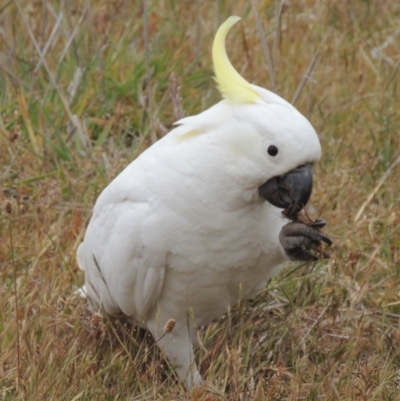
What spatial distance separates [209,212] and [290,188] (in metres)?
0.22

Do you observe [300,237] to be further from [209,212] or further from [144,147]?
[144,147]

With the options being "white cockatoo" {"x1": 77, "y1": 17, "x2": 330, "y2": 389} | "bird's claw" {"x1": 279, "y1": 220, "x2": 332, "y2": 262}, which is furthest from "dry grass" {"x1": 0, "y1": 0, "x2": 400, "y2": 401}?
"bird's claw" {"x1": 279, "y1": 220, "x2": 332, "y2": 262}

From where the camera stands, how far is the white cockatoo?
2242 mm

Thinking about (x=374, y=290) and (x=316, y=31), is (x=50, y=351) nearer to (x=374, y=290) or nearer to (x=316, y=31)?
(x=374, y=290)

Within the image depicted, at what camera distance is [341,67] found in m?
4.44

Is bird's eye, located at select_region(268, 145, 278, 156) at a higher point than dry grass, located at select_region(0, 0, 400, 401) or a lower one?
higher

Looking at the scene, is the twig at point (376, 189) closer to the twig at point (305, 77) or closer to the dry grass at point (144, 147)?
the dry grass at point (144, 147)

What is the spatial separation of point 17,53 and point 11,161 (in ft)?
2.80

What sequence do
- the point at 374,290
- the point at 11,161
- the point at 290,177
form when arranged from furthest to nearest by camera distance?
the point at 11,161
the point at 374,290
the point at 290,177

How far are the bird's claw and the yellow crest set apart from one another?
372 mm

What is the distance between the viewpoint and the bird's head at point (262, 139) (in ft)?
7.19

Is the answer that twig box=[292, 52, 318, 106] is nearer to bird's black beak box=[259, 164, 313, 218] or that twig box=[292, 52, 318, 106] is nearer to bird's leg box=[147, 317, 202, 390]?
bird's black beak box=[259, 164, 313, 218]

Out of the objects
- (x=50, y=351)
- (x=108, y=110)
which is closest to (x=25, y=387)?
(x=50, y=351)

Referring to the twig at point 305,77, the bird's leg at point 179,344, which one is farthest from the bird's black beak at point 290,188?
the twig at point 305,77
